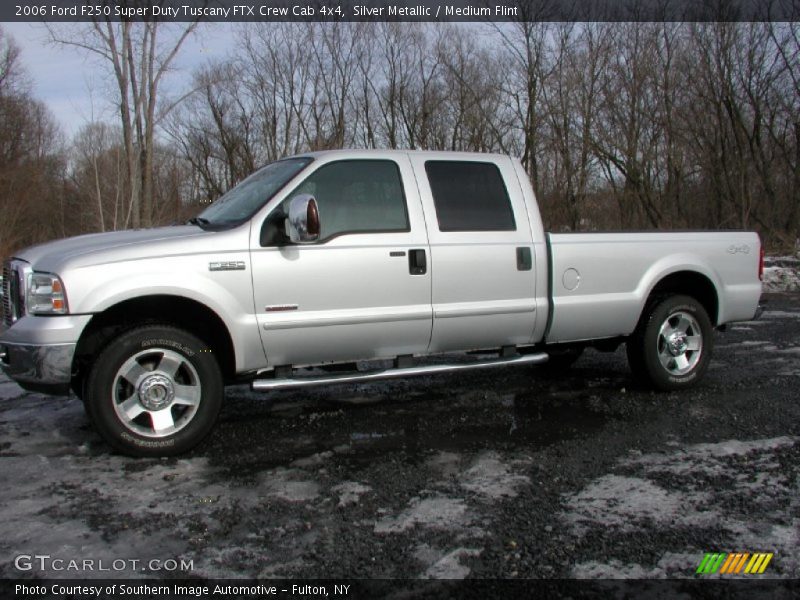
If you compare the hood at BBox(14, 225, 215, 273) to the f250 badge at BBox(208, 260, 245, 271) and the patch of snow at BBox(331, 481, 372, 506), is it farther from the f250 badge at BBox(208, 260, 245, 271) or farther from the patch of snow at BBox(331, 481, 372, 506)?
the patch of snow at BBox(331, 481, 372, 506)

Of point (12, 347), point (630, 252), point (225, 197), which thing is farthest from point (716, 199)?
point (12, 347)

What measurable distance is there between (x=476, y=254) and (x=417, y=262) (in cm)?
49

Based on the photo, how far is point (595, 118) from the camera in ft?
90.1

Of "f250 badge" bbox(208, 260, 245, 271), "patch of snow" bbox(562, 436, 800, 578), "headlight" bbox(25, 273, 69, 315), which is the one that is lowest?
Result: "patch of snow" bbox(562, 436, 800, 578)

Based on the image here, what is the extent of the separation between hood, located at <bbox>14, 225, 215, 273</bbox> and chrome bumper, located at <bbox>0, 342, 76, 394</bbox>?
46cm

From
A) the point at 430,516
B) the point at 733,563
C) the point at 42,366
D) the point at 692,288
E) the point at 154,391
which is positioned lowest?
the point at 733,563

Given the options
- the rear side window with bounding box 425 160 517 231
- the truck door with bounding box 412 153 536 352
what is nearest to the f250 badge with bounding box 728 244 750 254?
the truck door with bounding box 412 153 536 352

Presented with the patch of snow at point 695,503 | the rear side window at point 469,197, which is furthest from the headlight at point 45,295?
the patch of snow at point 695,503

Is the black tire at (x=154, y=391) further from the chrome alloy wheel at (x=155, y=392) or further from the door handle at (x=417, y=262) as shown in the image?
the door handle at (x=417, y=262)

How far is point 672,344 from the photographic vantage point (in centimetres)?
569

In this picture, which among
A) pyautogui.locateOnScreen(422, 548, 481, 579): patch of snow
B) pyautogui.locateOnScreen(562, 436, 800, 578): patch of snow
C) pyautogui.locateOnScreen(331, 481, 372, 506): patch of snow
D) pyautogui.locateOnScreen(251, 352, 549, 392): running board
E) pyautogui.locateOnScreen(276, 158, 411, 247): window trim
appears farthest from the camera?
pyautogui.locateOnScreen(276, 158, 411, 247): window trim

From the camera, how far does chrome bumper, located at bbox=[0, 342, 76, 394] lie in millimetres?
3865

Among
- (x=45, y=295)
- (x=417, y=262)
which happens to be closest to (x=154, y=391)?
(x=45, y=295)

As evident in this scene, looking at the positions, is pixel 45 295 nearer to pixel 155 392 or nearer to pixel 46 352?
pixel 46 352
